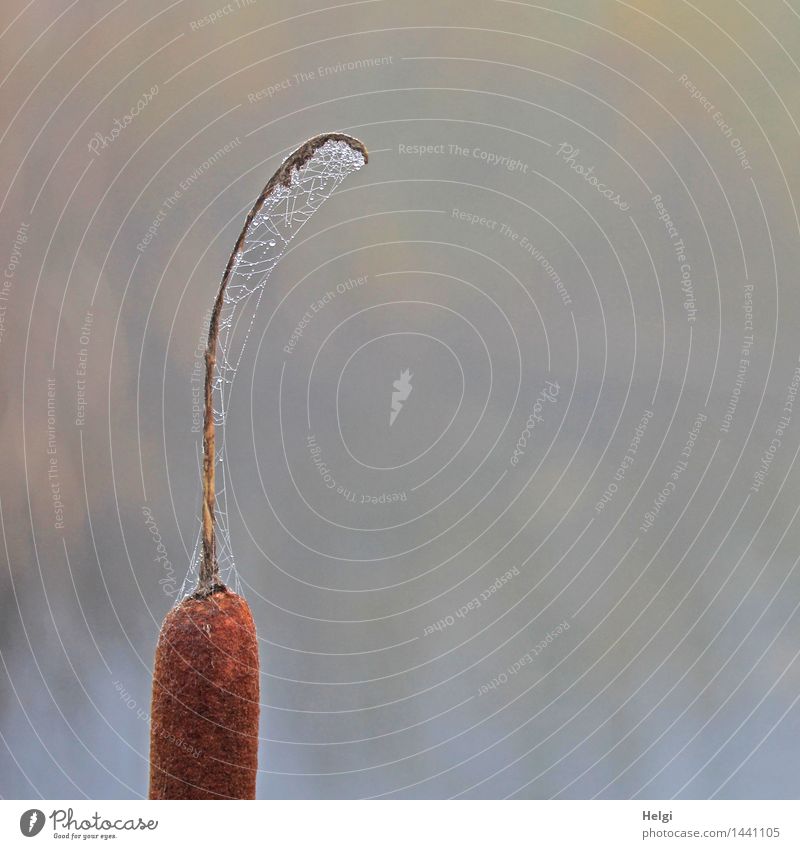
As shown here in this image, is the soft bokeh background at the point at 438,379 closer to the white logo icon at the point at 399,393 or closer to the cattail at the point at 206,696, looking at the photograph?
the white logo icon at the point at 399,393

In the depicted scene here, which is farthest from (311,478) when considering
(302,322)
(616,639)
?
(616,639)

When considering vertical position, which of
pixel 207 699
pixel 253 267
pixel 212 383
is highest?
pixel 253 267

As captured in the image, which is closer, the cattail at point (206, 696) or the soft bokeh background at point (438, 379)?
the cattail at point (206, 696)

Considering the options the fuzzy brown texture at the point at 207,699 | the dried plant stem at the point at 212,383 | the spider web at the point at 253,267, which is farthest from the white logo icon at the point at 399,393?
the fuzzy brown texture at the point at 207,699

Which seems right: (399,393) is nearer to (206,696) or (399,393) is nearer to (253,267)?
(253,267)

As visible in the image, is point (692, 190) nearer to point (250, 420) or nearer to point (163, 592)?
point (250, 420)

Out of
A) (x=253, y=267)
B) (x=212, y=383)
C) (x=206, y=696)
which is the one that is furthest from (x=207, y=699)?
(x=253, y=267)

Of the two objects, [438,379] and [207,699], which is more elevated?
[438,379]
